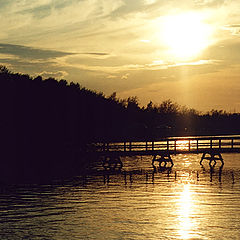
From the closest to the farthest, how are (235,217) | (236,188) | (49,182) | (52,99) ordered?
(235,217)
(236,188)
(49,182)
(52,99)

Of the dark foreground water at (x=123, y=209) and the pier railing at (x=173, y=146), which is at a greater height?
the pier railing at (x=173, y=146)

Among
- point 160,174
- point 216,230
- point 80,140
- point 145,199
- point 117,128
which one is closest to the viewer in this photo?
point 216,230

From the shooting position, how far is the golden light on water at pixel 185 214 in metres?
20.2

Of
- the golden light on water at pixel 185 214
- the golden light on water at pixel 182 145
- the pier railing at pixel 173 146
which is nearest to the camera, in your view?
the golden light on water at pixel 185 214

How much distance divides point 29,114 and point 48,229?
49157 millimetres

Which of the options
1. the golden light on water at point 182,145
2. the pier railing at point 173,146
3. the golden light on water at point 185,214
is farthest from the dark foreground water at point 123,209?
the golden light on water at point 182,145

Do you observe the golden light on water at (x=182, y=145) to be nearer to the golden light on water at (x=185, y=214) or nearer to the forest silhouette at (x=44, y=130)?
the forest silhouette at (x=44, y=130)

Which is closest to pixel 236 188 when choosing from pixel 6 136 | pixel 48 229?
pixel 48 229

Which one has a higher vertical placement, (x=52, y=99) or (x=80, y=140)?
(x=52, y=99)

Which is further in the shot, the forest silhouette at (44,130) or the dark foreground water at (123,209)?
the forest silhouette at (44,130)

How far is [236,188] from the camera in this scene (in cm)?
3353

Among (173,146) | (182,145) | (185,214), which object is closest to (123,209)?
(185,214)

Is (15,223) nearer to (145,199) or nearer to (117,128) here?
(145,199)

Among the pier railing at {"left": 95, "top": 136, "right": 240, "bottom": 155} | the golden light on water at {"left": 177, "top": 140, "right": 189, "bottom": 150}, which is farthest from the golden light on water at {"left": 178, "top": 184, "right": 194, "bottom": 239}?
the golden light on water at {"left": 177, "top": 140, "right": 189, "bottom": 150}
